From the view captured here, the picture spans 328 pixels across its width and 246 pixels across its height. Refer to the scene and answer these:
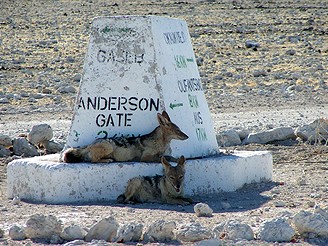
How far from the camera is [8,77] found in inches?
922

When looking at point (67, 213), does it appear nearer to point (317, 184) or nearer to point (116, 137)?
point (116, 137)

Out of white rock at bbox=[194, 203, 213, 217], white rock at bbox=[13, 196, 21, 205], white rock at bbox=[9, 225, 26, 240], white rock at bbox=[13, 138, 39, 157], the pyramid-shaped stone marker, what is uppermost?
white rock at bbox=[13, 138, 39, 157]

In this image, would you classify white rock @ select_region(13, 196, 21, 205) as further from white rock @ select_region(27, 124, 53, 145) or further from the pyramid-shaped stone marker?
white rock @ select_region(27, 124, 53, 145)

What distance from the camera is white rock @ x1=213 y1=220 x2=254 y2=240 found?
830cm

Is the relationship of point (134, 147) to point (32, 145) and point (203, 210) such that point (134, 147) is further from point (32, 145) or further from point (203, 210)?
point (32, 145)

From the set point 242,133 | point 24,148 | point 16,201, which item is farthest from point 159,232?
point 242,133

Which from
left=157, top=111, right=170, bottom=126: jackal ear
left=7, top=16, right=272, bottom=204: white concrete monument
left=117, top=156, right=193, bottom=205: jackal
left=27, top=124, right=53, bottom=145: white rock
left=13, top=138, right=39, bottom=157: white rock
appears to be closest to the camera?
left=117, top=156, right=193, bottom=205: jackal

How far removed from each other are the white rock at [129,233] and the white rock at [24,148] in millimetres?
5759

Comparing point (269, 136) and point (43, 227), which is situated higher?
point (269, 136)

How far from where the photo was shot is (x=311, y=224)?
8.41m

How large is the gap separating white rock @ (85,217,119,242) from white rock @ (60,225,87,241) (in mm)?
79

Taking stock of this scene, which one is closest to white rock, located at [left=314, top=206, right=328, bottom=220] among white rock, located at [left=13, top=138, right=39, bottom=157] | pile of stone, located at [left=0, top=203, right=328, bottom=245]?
pile of stone, located at [left=0, top=203, right=328, bottom=245]

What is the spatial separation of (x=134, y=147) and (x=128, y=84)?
0.69 meters

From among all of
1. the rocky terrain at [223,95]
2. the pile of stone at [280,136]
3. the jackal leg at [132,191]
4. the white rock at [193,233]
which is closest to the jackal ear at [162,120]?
the jackal leg at [132,191]
